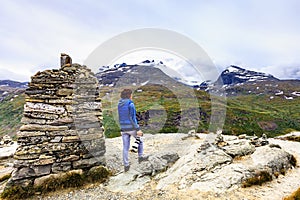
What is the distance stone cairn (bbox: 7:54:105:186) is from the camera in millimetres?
8789

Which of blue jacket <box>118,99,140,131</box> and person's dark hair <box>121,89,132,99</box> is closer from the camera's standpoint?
blue jacket <box>118,99,140,131</box>

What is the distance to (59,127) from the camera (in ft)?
30.5

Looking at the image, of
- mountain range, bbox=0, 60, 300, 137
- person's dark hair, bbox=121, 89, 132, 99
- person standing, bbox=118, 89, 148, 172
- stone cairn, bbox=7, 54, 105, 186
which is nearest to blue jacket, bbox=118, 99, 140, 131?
person standing, bbox=118, 89, 148, 172

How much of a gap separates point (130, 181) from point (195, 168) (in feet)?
9.90

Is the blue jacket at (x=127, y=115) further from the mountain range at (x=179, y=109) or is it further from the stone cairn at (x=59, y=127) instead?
the mountain range at (x=179, y=109)

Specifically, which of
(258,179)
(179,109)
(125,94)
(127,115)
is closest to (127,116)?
(127,115)

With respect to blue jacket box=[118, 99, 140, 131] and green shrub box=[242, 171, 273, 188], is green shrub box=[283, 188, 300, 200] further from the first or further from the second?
blue jacket box=[118, 99, 140, 131]

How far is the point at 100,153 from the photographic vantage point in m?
10.1

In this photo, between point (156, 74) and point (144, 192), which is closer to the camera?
point (144, 192)

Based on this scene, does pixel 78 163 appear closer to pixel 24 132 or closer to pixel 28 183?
pixel 28 183

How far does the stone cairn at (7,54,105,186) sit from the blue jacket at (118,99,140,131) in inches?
52.6

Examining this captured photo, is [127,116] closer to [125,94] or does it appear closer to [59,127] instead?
[125,94]

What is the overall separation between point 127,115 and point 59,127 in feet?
10.2

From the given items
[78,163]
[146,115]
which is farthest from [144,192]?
[146,115]
